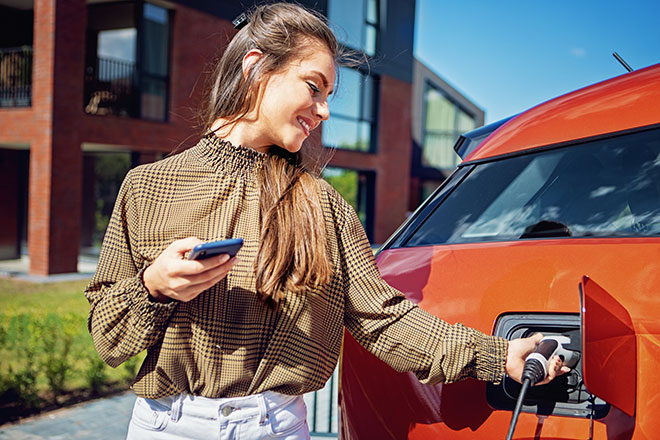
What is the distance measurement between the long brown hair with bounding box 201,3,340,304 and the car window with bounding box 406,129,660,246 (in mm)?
578

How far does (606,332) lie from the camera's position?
1245mm

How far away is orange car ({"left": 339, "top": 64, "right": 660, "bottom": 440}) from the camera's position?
128 cm

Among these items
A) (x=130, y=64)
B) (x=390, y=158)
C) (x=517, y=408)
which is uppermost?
(x=130, y=64)

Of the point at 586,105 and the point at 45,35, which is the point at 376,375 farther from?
the point at 45,35

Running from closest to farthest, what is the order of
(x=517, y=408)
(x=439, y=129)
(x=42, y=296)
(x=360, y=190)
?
(x=517, y=408) → (x=42, y=296) → (x=360, y=190) → (x=439, y=129)

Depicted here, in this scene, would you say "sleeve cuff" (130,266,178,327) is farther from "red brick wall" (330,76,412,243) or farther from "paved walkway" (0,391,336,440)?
"red brick wall" (330,76,412,243)

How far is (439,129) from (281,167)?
29.3 meters

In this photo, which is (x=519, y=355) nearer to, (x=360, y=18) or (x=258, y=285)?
(x=258, y=285)

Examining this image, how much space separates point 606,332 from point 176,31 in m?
15.4

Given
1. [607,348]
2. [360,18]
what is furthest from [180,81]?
[607,348]

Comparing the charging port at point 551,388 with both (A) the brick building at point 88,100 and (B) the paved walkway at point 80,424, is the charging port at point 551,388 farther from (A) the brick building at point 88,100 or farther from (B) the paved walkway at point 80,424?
(A) the brick building at point 88,100

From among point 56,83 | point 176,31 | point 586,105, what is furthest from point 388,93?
point 586,105

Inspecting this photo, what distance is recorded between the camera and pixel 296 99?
1.64 m

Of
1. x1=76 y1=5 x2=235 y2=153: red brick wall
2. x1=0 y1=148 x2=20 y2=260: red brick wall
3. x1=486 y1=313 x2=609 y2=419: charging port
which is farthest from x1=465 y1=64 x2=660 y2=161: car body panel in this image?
x1=0 y1=148 x2=20 y2=260: red brick wall
